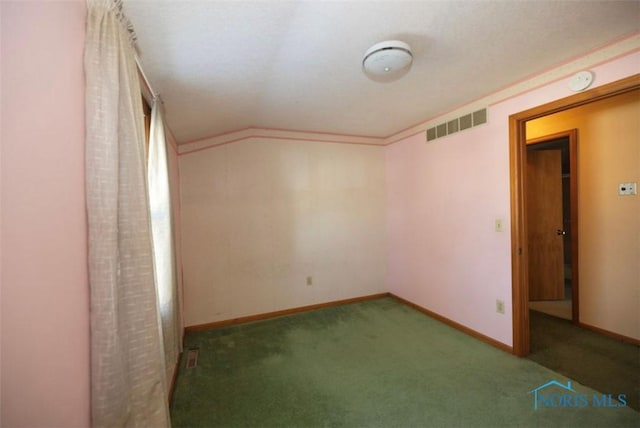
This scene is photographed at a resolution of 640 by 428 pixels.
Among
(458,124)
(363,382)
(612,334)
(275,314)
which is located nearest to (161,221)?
(363,382)

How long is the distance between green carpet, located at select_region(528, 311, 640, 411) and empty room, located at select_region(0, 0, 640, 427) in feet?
0.08

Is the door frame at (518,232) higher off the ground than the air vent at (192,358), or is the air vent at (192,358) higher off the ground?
the door frame at (518,232)

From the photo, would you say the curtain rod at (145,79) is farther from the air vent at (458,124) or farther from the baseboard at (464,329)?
the baseboard at (464,329)

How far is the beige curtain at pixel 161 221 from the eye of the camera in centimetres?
167

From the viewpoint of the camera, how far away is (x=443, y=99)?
2.52 metres

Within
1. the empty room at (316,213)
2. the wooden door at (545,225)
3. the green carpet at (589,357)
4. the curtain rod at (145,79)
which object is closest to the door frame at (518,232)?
the empty room at (316,213)

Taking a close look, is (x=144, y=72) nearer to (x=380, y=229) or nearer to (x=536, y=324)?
(x=380, y=229)

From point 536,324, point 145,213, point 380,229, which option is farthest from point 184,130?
point 536,324

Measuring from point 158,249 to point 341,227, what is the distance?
2369 millimetres

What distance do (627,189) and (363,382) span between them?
3051 mm

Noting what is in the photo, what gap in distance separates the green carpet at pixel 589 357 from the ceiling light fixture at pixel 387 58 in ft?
8.49

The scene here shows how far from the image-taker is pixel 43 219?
71 cm
